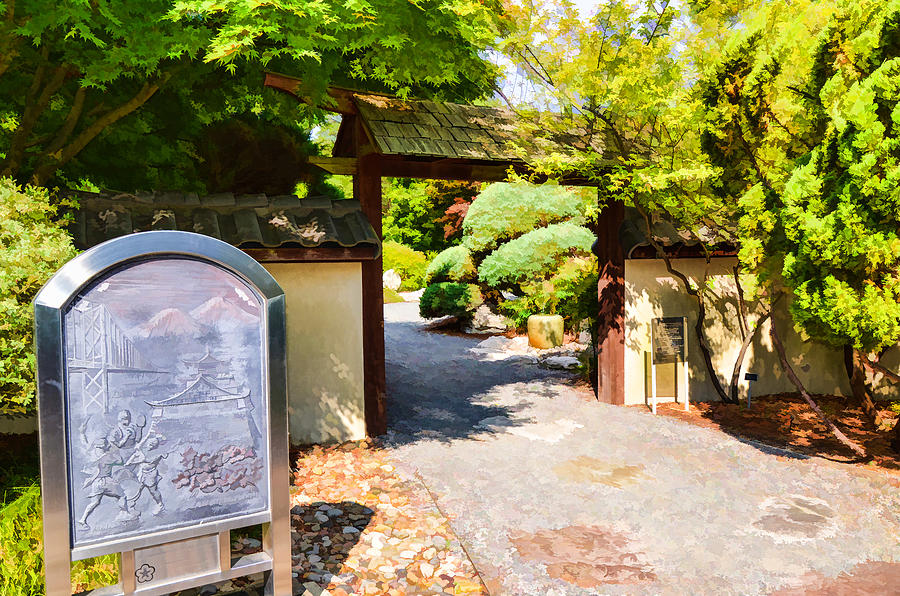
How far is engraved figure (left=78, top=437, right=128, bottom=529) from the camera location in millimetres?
2799

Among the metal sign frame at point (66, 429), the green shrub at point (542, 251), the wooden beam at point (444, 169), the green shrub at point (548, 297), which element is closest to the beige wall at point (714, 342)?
the wooden beam at point (444, 169)

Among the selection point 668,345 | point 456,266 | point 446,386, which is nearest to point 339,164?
point 446,386

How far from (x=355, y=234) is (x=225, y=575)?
432cm

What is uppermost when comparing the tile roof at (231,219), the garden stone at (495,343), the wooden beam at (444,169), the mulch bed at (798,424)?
the wooden beam at (444,169)

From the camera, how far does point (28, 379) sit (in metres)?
3.88

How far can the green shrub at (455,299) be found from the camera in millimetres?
18562

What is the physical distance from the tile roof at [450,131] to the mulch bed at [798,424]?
4537 millimetres

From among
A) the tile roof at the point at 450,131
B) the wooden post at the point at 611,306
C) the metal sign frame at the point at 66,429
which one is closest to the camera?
the metal sign frame at the point at 66,429

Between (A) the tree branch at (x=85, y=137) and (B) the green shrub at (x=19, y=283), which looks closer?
(B) the green shrub at (x=19, y=283)

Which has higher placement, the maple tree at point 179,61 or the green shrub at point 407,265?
the maple tree at point 179,61

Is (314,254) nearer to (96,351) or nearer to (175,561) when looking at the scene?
(96,351)

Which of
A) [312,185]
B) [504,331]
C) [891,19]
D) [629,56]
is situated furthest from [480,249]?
[891,19]

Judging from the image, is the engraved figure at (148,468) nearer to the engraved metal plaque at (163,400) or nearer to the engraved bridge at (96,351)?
the engraved metal plaque at (163,400)

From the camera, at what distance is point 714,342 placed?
373 inches
